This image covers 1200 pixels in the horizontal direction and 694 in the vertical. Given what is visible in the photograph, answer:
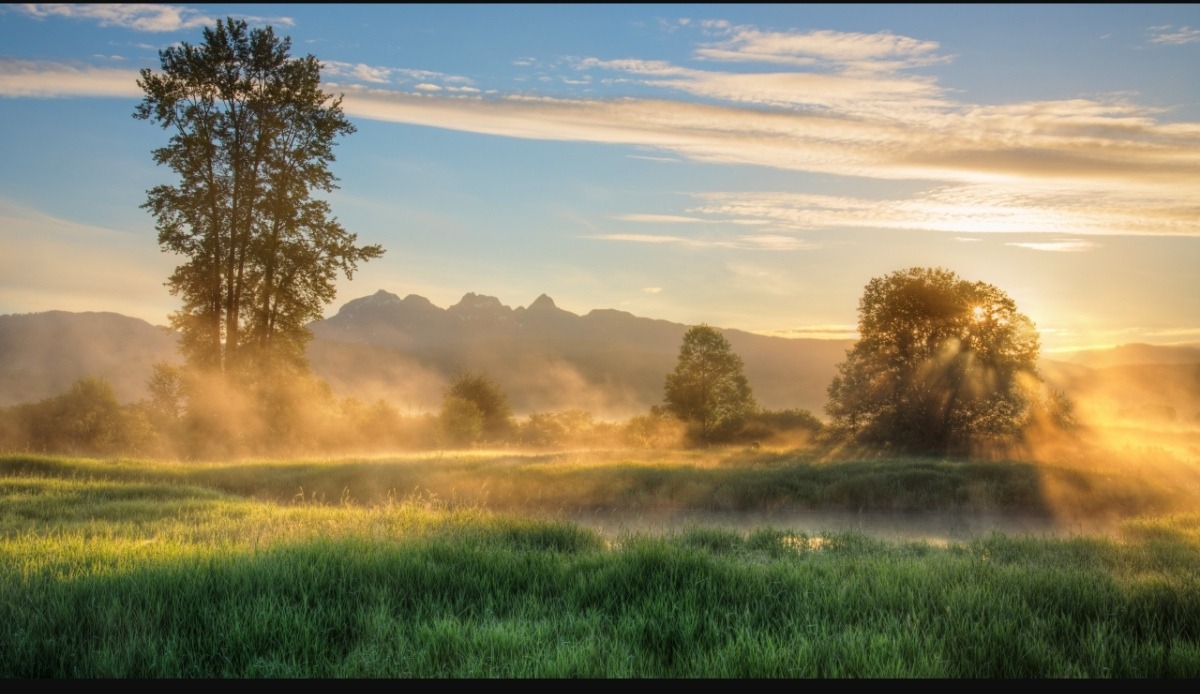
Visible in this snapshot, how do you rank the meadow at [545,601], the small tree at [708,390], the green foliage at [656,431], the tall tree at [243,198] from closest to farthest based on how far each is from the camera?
the meadow at [545,601] → the tall tree at [243,198] → the small tree at [708,390] → the green foliage at [656,431]

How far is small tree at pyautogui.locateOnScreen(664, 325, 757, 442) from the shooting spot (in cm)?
4653

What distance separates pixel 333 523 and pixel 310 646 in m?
5.01

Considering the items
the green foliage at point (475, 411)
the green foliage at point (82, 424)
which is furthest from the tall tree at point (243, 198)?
the green foliage at point (475, 411)

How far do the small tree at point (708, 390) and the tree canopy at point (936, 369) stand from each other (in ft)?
39.4

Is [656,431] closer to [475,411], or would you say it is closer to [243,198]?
[475,411]

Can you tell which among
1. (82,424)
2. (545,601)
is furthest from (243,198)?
(545,601)

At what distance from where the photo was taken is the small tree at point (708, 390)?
46.5 metres

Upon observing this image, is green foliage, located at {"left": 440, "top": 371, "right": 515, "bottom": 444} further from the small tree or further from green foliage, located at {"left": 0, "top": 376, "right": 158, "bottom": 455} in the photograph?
green foliage, located at {"left": 0, "top": 376, "right": 158, "bottom": 455}

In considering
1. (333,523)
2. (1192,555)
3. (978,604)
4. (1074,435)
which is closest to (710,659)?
(978,604)

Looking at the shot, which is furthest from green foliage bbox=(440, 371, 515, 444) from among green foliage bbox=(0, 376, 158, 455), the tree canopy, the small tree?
A: the tree canopy

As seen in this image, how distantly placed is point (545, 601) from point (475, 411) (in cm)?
4633

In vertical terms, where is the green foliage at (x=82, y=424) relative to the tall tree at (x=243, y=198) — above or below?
below

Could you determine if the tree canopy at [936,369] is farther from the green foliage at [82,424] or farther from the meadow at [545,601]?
the green foliage at [82,424]

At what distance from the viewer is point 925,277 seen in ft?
112
